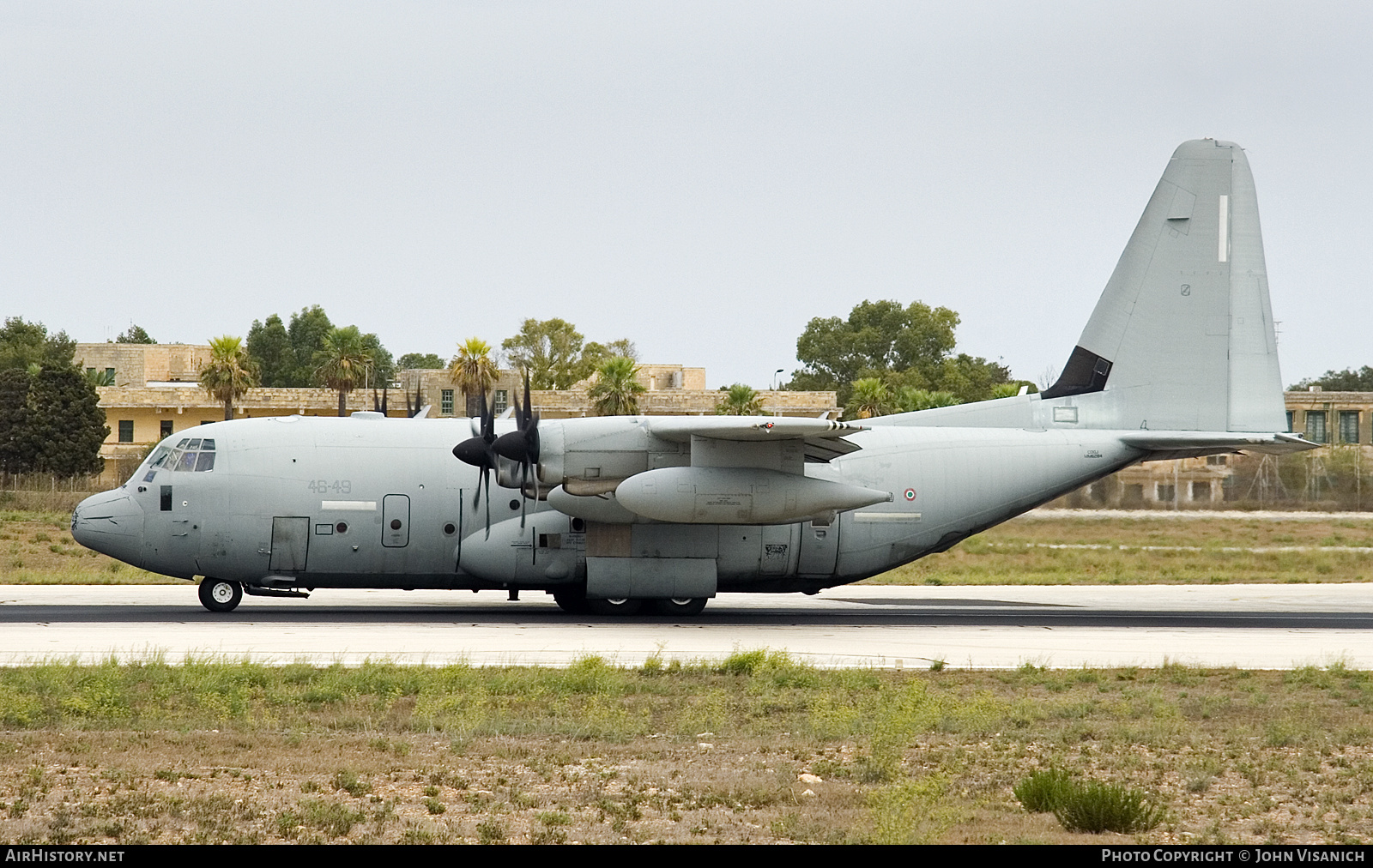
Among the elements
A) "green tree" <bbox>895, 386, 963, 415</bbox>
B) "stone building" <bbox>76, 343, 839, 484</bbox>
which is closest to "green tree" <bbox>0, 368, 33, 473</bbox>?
"stone building" <bbox>76, 343, 839, 484</bbox>

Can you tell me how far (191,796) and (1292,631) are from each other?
64.2ft

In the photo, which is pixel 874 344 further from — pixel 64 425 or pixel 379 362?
pixel 64 425

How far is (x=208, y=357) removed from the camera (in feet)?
296

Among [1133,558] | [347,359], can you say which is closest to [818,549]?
[1133,558]

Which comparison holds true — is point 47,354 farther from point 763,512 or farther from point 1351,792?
point 1351,792

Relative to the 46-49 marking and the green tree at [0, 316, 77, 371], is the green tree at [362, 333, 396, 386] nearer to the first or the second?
the green tree at [0, 316, 77, 371]

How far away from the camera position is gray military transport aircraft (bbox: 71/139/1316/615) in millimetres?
22297

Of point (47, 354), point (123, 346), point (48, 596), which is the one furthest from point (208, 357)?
point (48, 596)

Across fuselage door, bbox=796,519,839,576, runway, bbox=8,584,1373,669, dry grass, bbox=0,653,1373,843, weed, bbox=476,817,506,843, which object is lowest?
runway, bbox=8,584,1373,669

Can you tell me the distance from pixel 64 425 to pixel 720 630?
52.4 metres

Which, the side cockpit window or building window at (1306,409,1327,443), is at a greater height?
building window at (1306,409,1327,443)

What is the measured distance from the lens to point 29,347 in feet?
327

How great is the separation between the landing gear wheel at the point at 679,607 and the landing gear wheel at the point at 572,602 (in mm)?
1323

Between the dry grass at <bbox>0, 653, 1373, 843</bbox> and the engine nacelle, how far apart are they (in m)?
4.41
